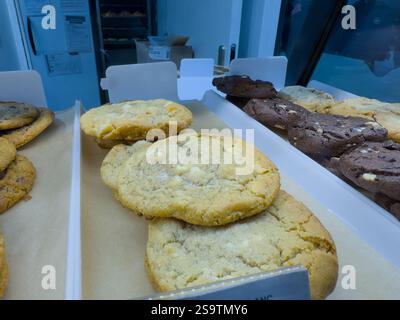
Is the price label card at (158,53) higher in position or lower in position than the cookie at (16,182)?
higher

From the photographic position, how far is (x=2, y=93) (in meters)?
1.61

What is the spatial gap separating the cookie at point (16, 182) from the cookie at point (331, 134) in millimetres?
1037

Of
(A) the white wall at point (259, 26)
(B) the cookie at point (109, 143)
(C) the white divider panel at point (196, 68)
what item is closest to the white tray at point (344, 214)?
(B) the cookie at point (109, 143)

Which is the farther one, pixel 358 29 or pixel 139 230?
pixel 358 29

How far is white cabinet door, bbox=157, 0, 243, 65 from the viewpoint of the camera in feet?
8.70

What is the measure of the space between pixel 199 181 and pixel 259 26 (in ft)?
6.83

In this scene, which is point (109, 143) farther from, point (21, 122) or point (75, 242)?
point (75, 242)

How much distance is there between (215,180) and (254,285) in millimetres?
414

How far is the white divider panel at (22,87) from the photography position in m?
1.60

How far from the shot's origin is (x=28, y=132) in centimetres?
140

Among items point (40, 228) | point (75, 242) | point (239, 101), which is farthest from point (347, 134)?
point (40, 228)

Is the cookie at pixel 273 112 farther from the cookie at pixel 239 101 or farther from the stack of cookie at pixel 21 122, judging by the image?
the stack of cookie at pixel 21 122
